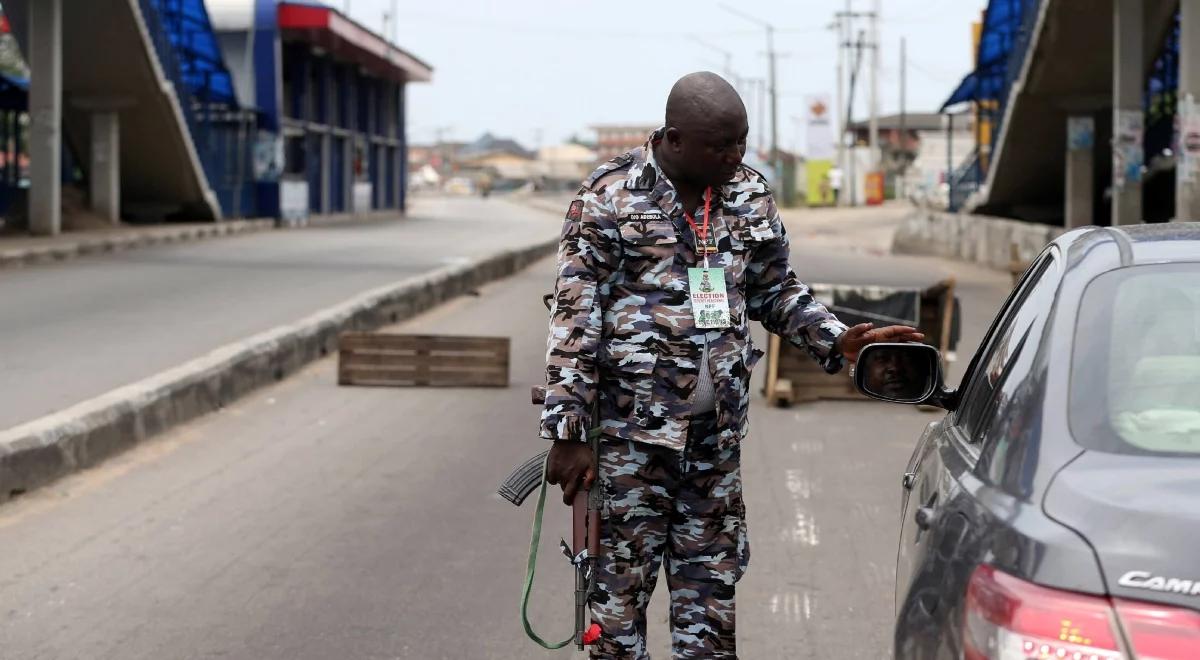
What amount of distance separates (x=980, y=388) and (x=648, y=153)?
1.03 metres

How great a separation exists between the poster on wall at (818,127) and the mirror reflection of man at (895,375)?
73243mm

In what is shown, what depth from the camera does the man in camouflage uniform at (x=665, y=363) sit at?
12.8 ft

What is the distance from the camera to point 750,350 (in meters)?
4.05

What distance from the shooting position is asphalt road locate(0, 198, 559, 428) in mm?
11695

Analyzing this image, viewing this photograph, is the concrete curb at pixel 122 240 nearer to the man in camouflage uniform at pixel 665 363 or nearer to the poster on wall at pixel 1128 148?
the poster on wall at pixel 1128 148

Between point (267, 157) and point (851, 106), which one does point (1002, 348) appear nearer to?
point (267, 157)

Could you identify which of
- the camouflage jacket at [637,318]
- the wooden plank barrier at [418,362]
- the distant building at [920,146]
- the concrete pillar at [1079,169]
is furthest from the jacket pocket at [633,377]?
the distant building at [920,146]

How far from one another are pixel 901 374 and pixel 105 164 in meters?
32.9

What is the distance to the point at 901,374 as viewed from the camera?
384 cm

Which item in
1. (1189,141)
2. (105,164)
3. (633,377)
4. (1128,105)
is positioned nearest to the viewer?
(633,377)

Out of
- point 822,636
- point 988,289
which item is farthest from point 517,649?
point 988,289

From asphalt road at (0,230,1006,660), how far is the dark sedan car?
8.08 feet

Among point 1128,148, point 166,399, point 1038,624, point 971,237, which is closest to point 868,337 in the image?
point 1038,624

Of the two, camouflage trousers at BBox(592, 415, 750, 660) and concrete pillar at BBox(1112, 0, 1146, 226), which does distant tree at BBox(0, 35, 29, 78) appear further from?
camouflage trousers at BBox(592, 415, 750, 660)
